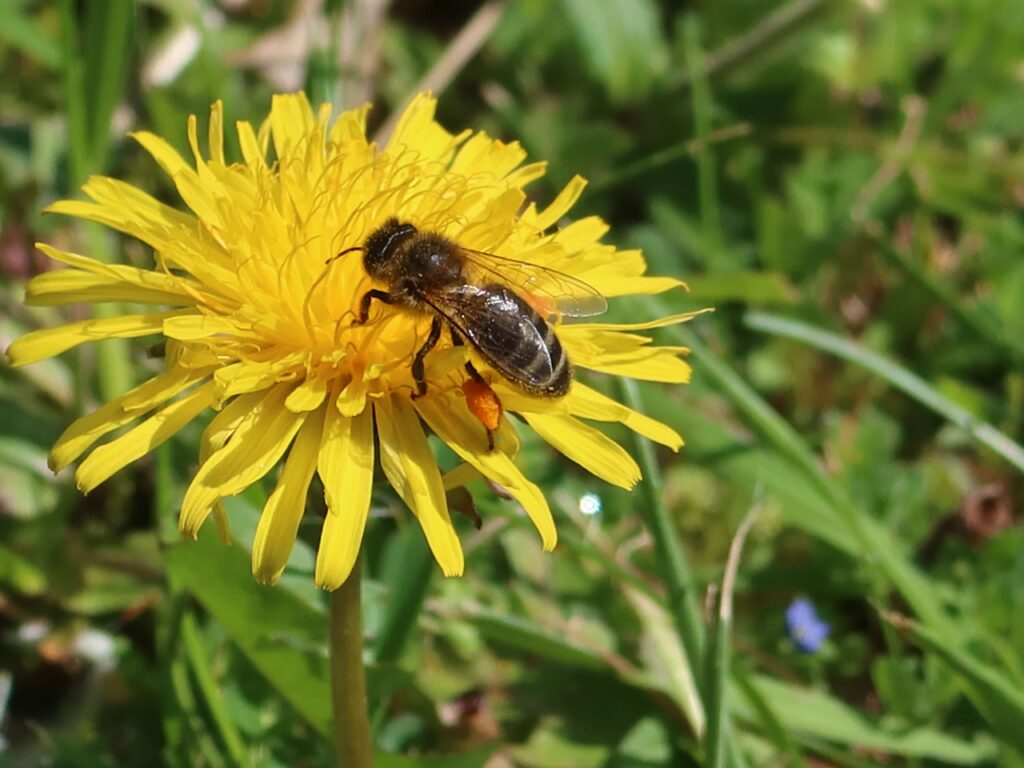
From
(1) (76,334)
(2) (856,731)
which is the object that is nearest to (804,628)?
(2) (856,731)

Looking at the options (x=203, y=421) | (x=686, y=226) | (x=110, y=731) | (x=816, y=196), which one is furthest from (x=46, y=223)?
(x=816, y=196)

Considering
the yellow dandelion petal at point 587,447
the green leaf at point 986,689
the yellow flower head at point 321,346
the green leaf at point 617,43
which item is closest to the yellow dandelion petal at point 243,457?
the yellow flower head at point 321,346

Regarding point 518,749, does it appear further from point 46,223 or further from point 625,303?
point 46,223

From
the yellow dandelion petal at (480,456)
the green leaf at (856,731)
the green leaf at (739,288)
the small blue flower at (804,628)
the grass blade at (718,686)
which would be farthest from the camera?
the green leaf at (739,288)

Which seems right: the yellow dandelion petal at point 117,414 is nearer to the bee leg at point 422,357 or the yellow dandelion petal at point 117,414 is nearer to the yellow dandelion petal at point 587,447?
the bee leg at point 422,357

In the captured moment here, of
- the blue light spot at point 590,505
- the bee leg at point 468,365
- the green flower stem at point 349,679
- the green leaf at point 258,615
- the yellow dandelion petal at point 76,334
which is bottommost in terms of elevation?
the green flower stem at point 349,679

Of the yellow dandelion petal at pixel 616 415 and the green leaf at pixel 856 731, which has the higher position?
the green leaf at pixel 856 731

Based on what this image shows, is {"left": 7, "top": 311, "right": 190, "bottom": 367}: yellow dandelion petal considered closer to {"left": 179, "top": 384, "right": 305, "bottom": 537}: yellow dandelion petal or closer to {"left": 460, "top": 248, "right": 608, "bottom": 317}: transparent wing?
{"left": 179, "top": 384, "right": 305, "bottom": 537}: yellow dandelion petal
